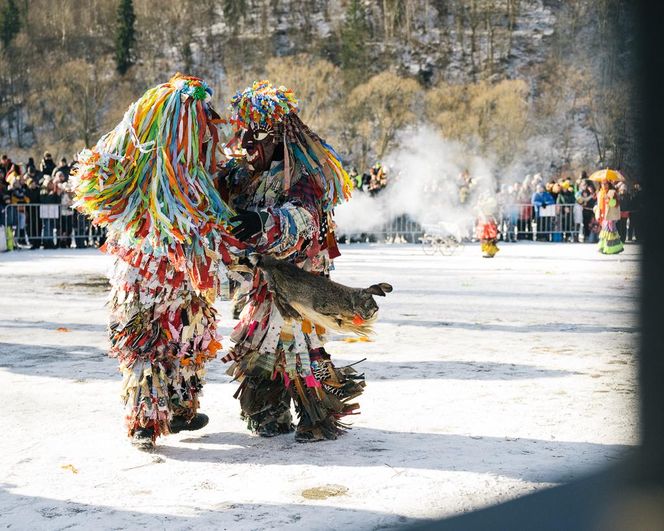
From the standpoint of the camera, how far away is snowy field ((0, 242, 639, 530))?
347cm

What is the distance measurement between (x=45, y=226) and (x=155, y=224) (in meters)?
17.4

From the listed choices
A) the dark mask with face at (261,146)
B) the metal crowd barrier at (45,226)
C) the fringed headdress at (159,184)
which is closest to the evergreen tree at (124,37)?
the metal crowd barrier at (45,226)

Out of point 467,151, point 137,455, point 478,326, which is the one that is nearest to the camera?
point 137,455

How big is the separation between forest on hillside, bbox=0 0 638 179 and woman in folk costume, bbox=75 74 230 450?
4381 centimetres

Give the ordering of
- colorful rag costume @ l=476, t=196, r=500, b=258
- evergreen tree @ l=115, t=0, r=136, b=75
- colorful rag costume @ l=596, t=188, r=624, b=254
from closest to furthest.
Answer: colorful rag costume @ l=596, t=188, r=624, b=254 < colorful rag costume @ l=476, t=196, r=500, b=258 < evergreen tree @ l=115, t=0, r=136, b=75

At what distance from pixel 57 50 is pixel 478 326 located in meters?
67.7

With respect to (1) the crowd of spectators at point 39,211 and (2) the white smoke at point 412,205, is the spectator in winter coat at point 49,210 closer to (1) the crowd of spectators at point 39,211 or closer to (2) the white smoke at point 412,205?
(1) the crowd of spectators at point 39,211

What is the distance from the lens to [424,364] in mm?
6457

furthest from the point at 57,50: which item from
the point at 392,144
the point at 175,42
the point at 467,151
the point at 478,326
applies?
the point at 478,326

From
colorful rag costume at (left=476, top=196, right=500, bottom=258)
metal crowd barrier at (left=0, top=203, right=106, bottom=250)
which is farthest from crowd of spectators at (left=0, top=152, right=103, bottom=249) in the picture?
colorful rag costume at (left=476, top=196, right=500, bottom=258)

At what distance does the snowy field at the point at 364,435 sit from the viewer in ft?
11.4

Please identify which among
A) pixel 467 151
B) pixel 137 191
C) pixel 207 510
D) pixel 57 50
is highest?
pixel 57 50

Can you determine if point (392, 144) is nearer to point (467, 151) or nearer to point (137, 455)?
point (467, 151)

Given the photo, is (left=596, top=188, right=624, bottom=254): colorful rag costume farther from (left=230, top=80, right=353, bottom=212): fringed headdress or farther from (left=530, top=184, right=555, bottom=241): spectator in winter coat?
(left=230, top=80, right=353, bottom=212): fringed headdress
